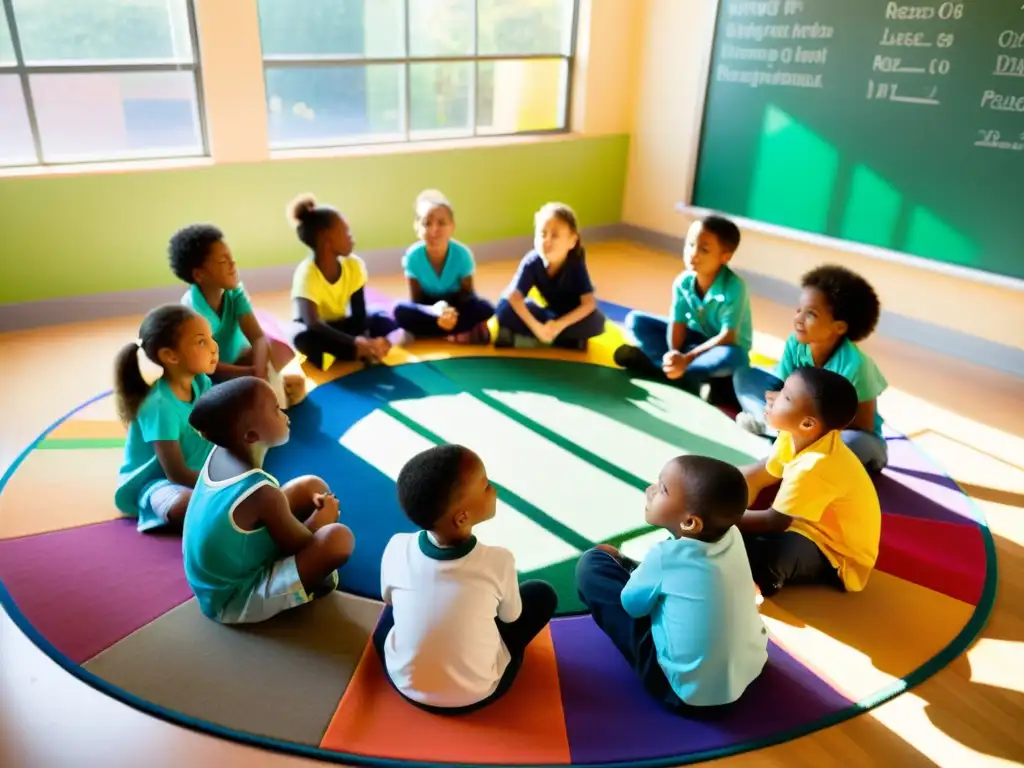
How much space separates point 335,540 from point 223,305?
5.02 ft

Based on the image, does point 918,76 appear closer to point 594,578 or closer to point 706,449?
Answer: point 706,449

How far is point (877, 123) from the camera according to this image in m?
4.61

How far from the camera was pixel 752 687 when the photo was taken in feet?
7.13

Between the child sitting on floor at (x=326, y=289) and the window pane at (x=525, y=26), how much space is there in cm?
235

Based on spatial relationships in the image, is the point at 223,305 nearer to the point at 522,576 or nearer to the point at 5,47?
the point at 522,576

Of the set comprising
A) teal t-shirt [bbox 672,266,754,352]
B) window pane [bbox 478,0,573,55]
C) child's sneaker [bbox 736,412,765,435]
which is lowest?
child's sneaker [bbox 736,412,765,435]

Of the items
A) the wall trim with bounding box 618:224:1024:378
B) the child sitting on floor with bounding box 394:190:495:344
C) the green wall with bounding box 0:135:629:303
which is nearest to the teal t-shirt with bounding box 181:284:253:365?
the child sitting on floor with bounding box 394:190:495:344

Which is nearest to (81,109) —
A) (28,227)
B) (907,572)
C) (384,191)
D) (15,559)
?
(28,227)

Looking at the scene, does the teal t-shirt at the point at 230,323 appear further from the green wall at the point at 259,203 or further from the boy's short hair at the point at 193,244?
the green wall at the point at 259,203

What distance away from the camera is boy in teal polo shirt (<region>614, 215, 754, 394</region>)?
12.2ft

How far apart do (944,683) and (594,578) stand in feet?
3.26

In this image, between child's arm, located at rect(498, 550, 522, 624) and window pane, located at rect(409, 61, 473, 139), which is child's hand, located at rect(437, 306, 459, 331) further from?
child's arm, located at rect(498, 550, 522, 624)

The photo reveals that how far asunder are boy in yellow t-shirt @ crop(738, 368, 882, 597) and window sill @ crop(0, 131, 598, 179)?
11.9 feet

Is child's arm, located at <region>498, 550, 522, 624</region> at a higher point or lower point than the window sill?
lower
